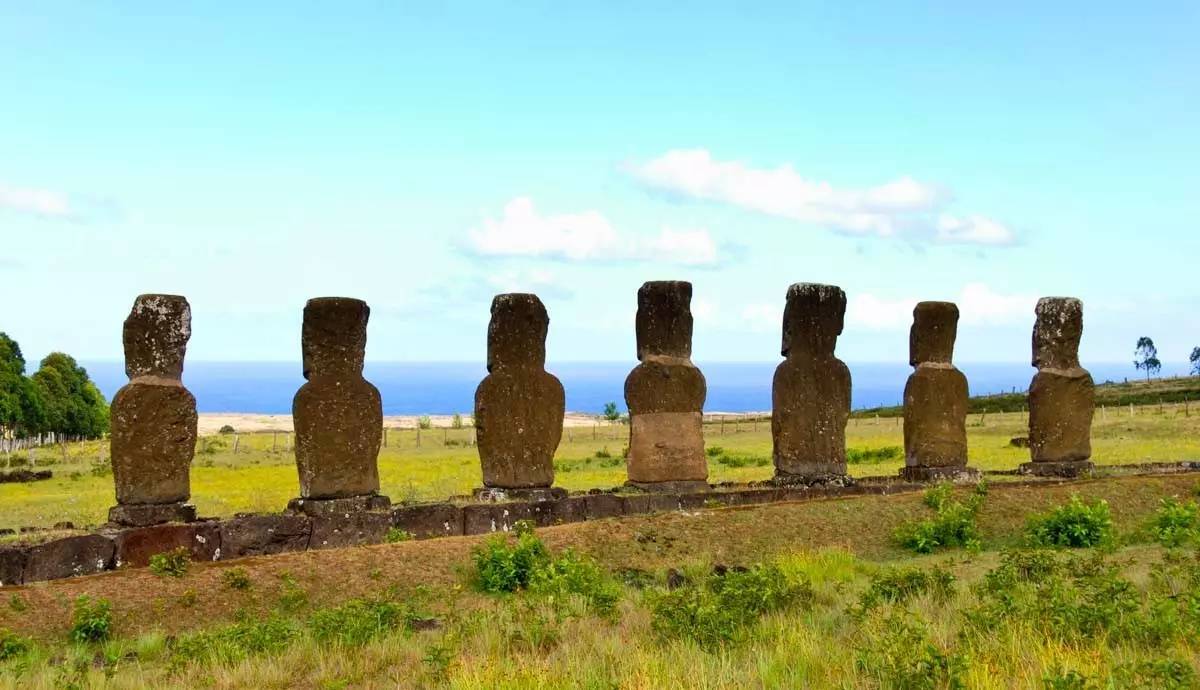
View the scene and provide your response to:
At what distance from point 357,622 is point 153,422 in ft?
16.8

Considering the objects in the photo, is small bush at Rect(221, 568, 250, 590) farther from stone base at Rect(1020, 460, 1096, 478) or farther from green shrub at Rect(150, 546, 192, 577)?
stone base at Rect(1020, 460, 1096, 478)

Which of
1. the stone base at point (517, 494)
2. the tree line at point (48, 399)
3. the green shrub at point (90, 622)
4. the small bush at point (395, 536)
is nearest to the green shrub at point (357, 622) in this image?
the green shrub at point (90, 622)

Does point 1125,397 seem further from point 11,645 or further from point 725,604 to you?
point 11,645

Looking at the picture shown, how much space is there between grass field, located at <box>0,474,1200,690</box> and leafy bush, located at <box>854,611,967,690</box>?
2cm

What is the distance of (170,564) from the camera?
11609mm

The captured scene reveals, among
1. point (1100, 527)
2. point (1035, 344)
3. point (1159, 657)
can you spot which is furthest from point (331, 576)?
point (1035, 344)

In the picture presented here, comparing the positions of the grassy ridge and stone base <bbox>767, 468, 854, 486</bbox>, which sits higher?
the grassy ridge

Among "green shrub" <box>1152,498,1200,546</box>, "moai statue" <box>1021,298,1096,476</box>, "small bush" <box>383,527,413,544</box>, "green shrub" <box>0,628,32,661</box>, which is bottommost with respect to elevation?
"green shrub" <box>0,628,32,661</box>

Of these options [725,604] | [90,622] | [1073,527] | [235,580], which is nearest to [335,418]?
[235,580]

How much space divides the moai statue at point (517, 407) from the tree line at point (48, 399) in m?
43.5

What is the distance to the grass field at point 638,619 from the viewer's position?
25.6ft

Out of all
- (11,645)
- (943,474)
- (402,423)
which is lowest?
(11,645)

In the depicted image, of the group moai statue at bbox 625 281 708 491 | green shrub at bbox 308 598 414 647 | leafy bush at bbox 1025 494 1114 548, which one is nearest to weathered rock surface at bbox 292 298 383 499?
moai statue at bbox 625 281 708 491

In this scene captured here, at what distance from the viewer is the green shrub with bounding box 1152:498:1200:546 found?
13.8m
